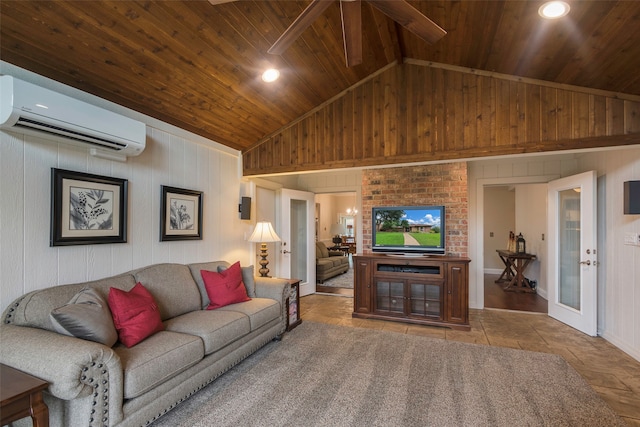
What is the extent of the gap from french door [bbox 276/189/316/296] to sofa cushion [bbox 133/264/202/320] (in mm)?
2319

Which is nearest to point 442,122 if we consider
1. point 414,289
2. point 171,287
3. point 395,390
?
point 414,289

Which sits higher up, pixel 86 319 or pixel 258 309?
pixel 86 319

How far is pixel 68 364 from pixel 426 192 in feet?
14.1

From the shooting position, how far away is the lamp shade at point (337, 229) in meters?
11.4

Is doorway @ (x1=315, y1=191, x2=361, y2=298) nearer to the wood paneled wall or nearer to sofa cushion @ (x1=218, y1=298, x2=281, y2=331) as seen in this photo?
sofa cushion @ (x1=218, y1=298, x2=281, y2=331)

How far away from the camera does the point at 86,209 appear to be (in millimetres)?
2461

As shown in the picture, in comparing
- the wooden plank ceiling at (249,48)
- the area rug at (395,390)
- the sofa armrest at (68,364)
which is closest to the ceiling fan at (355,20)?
the wooden plank ceiling at (249,48)

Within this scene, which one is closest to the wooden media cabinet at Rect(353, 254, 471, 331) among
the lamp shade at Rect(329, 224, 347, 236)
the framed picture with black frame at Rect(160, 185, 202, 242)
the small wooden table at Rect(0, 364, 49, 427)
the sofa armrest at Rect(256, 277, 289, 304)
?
the sofa armrest at Rect(256, 277, 289, 304)

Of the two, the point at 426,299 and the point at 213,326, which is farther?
the point at 426,299

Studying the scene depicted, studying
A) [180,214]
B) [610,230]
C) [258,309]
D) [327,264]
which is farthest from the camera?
[327,264]

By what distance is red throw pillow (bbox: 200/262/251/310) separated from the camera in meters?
3.06

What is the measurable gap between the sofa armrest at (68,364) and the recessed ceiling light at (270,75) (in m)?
2.68

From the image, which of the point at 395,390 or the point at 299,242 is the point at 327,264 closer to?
the point at 299,242

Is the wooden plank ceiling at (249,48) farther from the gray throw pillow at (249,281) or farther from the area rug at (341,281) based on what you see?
the area rug at (341,281)
